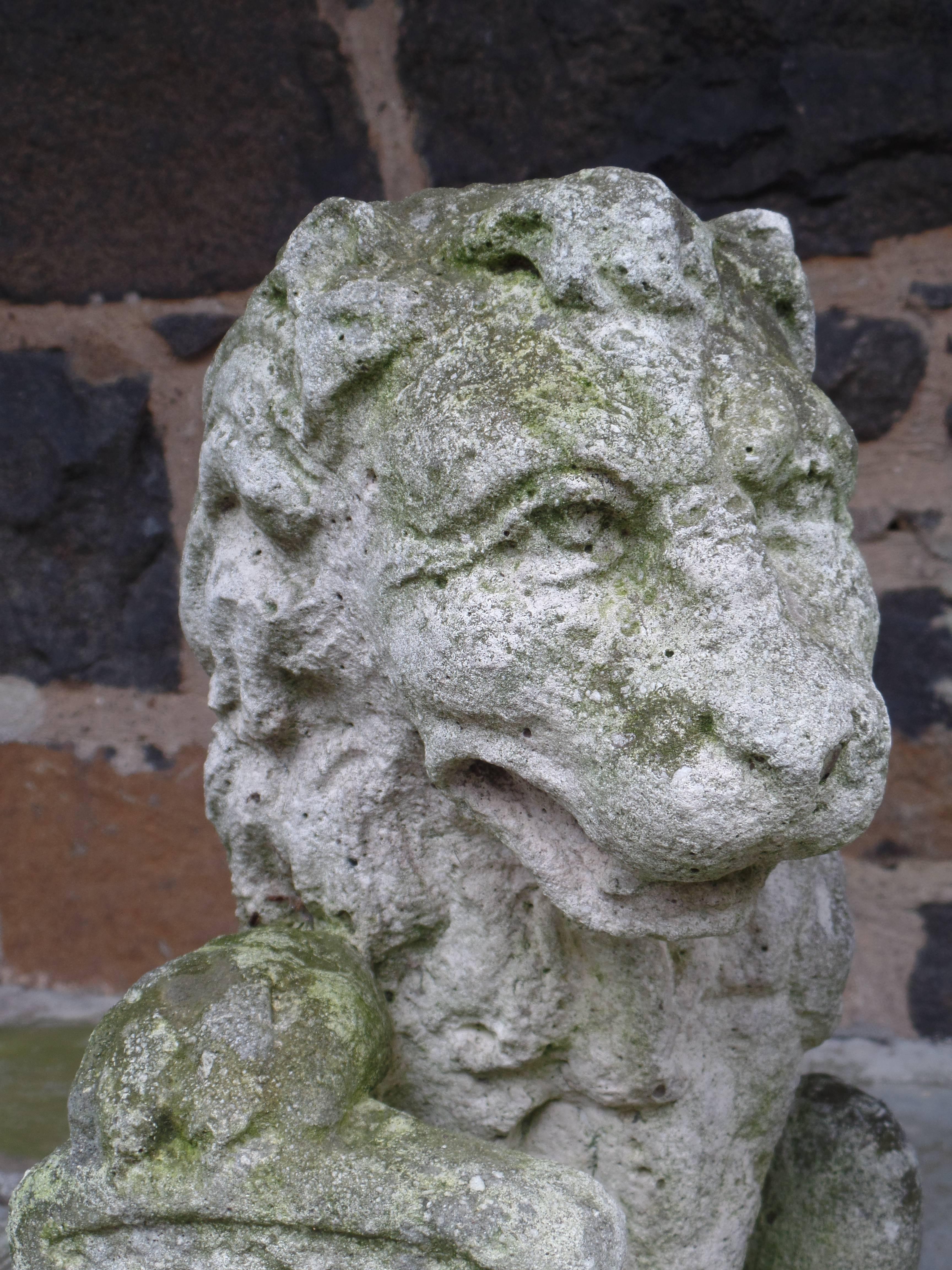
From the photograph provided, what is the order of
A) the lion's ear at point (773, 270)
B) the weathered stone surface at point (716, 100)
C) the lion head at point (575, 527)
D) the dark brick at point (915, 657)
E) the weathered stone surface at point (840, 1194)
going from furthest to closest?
the dark brick at point (915, 657) < the weathered stone surface at point (716, 100) < the weathered stone surface at point (840, 1194) < the lion's ear at point (773, 270) < the lion head at point (575, 527)

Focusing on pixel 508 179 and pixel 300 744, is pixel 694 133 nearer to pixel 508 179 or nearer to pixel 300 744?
pixel 508 179

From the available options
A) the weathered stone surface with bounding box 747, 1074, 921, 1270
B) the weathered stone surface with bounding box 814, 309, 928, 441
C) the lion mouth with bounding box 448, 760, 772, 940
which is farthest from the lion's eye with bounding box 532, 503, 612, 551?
the weathered stone surface with bounding box 814, 309, 928, 441

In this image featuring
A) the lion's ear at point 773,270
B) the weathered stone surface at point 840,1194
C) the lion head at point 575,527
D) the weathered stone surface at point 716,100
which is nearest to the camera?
the lion head at point 575,527

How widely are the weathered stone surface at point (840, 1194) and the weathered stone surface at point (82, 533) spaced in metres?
0.95

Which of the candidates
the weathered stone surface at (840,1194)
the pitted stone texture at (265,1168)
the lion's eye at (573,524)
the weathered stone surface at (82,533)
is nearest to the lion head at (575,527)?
the lion's eye at (573,524)

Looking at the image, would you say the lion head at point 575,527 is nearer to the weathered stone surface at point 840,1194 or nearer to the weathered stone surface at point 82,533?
the weathered stone surface at point 840,1194

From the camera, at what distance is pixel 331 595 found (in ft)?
2.44

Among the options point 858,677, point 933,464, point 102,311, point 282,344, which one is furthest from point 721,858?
point 102,311

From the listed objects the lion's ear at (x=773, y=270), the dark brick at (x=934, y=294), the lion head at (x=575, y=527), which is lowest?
the lion head at (x=575, y=527)

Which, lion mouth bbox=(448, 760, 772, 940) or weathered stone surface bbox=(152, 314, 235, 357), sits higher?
weathered stone surface bbox=(152, 314, 235, 357)

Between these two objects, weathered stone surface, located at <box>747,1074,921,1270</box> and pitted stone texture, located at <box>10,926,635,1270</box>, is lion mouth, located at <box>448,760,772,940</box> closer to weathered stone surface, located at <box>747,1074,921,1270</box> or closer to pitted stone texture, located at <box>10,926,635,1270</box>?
pitted stone texture, located at <box>10,926,635,1270</box>

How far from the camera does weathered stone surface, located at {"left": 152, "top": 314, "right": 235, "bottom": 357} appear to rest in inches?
58.3

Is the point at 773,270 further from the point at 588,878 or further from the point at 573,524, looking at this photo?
the point at 588,878

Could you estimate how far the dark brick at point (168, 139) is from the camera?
4.54 feet
